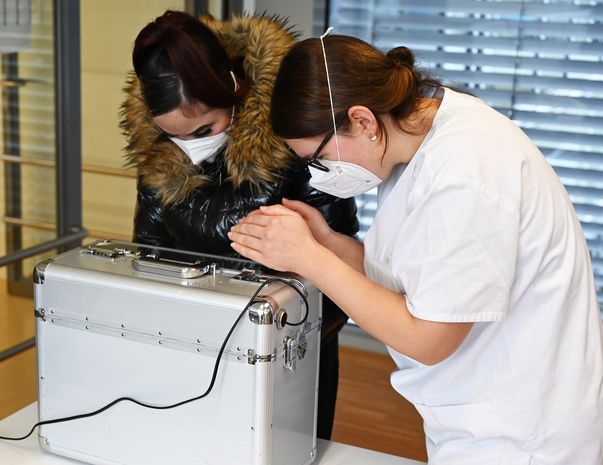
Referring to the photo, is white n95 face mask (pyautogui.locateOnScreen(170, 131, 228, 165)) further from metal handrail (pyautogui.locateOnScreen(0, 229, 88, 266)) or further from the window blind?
the window blind

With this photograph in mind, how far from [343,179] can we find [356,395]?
1876mm

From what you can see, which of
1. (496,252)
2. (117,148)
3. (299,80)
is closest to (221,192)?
(299,80)

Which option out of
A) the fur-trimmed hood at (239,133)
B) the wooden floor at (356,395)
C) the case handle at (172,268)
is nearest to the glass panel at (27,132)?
the wooden floor at (356,395)

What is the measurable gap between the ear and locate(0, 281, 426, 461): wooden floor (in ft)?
5.05

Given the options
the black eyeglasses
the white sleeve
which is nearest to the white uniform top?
the white sleeve

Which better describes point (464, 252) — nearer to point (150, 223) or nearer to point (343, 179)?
point (343, 179)

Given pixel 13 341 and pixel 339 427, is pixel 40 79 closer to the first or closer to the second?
pixel 13 341

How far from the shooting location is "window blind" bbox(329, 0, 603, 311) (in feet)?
10.1

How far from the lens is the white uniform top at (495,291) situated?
1.07m

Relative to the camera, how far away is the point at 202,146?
1570 millimetres

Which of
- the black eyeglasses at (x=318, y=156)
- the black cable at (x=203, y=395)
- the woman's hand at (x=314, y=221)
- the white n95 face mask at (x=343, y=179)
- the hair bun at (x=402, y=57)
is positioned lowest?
the black cable at (x=203, y=395)

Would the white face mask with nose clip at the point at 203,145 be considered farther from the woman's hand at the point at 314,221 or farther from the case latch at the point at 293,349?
the case latch at the point at 293,349

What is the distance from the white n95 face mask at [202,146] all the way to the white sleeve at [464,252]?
0.57 m

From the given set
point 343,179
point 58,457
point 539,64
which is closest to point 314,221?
point 343,179
